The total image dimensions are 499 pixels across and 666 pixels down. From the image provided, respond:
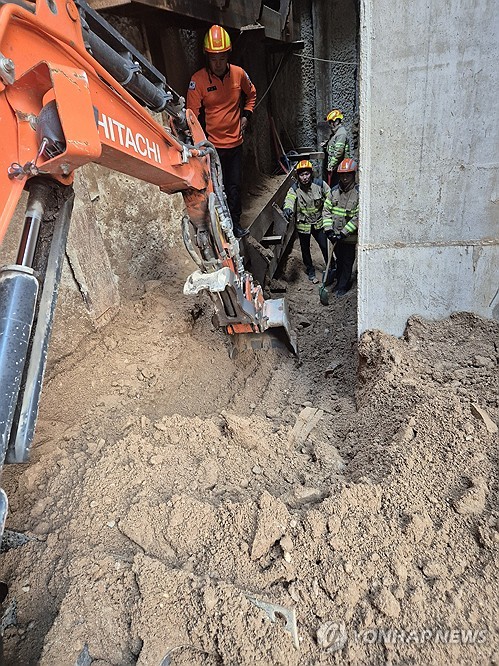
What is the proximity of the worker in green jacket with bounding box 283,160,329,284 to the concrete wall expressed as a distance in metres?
3.68

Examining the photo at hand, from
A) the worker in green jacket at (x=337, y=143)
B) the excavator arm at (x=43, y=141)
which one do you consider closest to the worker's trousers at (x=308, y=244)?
the worker in green jacket at (x=337, y=143)

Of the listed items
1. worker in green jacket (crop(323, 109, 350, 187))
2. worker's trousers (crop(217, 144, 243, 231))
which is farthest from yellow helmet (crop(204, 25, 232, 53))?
worker in green jacket (crop(323, 109, 350, 187))

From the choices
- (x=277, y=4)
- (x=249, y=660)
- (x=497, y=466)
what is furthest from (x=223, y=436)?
(x=277, y=4)

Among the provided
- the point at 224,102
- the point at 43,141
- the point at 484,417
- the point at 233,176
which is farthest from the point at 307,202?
the point at 43,141

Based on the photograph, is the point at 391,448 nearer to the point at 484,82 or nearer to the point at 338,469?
the point at 338,469

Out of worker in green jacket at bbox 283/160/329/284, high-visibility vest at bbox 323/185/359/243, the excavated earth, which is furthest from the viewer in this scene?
worker in green jacket at bbox 283/160/329/284

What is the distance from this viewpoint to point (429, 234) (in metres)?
3.13

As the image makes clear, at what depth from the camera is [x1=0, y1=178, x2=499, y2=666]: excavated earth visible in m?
1.62

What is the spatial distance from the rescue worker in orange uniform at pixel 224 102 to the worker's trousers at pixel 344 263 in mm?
1609

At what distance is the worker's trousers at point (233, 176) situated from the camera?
5.66m

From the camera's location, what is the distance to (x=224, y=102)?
529 centimetres

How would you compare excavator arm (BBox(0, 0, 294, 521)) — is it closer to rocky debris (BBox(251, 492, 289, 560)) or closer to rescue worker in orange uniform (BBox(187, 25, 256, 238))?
rocky debris (BBox(251, 492, 289, 560))

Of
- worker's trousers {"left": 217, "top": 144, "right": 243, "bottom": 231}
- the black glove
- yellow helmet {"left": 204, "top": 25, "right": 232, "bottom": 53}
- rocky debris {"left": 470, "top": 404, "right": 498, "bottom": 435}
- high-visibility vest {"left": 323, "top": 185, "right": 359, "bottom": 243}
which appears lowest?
rocky debris {"left": 470, "top": 404, "right": 498, "bottom": 435}

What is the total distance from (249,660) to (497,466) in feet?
4.95
